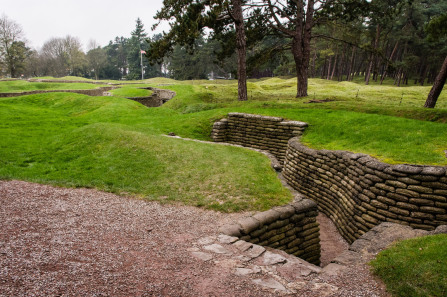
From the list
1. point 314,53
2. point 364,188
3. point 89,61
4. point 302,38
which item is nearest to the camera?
point 364,188

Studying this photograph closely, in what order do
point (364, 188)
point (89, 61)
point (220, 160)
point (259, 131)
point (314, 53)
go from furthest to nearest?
point (89, 61)
point (314, 53)
point (259, 131)
point (220, 160)
point (364, 188)

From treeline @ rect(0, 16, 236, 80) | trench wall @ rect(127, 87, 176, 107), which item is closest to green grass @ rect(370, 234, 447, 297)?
trench wall @ rect(127, 87, 176, 107)

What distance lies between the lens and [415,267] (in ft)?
13.0

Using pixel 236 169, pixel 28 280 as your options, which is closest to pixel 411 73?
pixel 236 169

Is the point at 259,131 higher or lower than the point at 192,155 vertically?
higher

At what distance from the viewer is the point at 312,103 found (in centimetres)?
1599

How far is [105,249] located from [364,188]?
6166mm

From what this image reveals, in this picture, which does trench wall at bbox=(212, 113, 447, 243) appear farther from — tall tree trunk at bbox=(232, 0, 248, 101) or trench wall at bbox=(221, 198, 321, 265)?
tall tree trunk at bbox=(232, 0, 248, 101)

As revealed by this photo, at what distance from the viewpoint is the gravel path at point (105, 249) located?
135 inches

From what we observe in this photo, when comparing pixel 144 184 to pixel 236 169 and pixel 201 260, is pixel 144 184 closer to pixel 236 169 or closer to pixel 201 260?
pixel 236 169

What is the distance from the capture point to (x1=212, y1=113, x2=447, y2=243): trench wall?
18.7ft

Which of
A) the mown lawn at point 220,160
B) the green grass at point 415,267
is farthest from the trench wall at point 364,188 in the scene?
the green grass at point 415,267

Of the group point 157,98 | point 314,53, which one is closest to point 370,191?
point 157,98

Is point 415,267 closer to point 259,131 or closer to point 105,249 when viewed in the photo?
point 105,249
